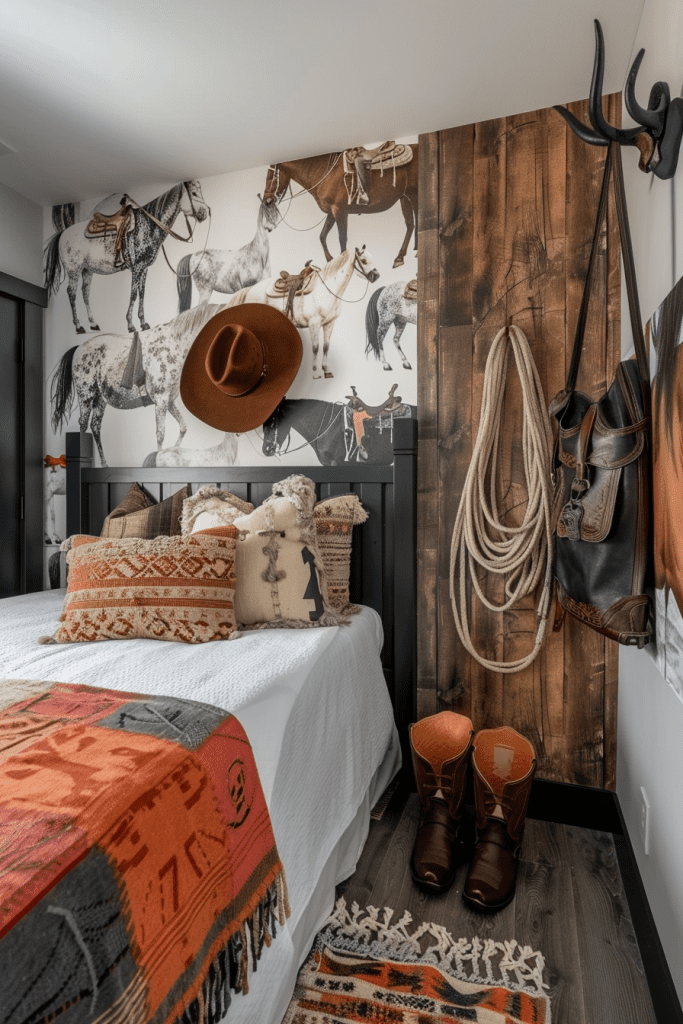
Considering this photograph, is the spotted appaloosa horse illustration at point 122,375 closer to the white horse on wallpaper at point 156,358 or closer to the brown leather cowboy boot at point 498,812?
the white horse on wallpaper at point 156,358

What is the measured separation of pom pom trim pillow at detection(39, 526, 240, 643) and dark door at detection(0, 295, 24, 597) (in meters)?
1.13

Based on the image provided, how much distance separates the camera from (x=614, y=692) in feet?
6.49

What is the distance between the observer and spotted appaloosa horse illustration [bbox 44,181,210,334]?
255cm

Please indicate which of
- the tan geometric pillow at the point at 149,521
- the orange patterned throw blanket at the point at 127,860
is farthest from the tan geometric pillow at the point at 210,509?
the orange patterned throw blanket at the point at 127,860

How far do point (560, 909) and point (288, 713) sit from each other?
38.4 inches

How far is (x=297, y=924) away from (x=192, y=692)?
58 centimetres

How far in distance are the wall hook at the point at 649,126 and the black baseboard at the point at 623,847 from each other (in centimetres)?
165

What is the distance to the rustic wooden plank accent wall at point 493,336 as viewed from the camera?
200 cm

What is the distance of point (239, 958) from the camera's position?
3.23 ft

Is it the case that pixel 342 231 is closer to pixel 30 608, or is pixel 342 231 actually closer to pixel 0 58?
pixel 0 58

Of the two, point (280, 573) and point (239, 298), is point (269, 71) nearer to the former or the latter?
point (239, 298)

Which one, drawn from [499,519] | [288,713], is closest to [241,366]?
[499,519]

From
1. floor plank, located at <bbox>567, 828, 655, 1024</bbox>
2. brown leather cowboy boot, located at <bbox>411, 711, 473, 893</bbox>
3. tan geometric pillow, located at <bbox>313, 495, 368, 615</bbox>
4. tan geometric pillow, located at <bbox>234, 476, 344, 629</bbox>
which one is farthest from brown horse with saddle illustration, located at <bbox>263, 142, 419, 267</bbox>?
floor plank, located at <bbox>567, 828, 655, 1024</bbox>

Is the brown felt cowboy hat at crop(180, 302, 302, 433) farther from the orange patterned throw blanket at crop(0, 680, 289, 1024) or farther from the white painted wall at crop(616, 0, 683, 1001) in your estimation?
the orange patterned throw blanket at crop(0, 680, 289, 1024)
